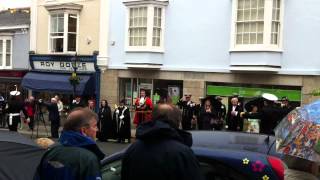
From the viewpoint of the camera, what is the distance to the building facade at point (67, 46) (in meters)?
24.8

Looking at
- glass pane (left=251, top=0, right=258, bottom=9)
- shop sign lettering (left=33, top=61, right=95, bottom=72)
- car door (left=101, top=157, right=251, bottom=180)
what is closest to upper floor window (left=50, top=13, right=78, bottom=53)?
shop sign lettering (left=33, top=61, right=95, bottom=72)

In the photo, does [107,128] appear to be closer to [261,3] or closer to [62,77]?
[261,3]

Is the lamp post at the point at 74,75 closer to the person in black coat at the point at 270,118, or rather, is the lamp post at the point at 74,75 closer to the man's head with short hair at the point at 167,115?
the person in black coat at the point at 270,118

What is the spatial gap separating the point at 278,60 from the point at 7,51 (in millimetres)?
16206

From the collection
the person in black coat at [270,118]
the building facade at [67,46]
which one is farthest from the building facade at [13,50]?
the person in black coat at [270,118]

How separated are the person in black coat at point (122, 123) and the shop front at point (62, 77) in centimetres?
680

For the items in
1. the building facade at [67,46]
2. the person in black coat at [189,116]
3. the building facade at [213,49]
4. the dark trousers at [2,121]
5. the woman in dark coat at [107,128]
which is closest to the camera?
the person in black coat at [189,116]

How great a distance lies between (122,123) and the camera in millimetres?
17797

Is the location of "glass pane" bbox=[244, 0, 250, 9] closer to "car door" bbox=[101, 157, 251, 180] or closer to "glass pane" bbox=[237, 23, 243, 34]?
"glass pane" bbox=[237, 23, 243, 34]

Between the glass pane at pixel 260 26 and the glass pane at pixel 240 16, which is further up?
the glass pane at pixel 240 16

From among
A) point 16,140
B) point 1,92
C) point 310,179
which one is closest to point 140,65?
point 1,92

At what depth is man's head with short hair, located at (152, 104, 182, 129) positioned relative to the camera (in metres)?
3.51

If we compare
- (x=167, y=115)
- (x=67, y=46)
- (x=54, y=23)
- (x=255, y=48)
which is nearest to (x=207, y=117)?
(x=255, y=48)

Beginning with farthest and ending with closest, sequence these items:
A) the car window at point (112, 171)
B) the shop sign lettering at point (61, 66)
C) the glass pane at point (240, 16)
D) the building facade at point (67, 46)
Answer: the shop sign lettering at point (61, 66)
the building facade at point (67, 46)
the glass pane at point (240, 16)
the car window at point (112, 171)
